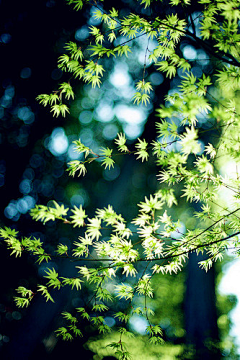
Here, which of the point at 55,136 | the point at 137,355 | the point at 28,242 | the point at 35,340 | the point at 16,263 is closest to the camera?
the point at 28,242

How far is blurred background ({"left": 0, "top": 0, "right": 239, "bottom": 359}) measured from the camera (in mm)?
4406

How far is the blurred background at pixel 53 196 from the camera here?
4406 millimetres

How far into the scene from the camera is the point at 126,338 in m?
4.39

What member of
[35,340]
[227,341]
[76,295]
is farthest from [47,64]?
[227,341]

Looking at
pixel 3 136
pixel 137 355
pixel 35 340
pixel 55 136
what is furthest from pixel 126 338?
pixel 3 136

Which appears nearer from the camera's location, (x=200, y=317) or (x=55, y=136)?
(x=200, y=317)

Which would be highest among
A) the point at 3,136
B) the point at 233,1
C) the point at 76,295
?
the point at 233,1

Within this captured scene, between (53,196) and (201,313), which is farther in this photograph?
(53,196)

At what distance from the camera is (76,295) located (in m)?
5.18

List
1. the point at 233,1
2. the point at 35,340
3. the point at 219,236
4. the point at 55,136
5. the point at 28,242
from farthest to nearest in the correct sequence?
1. the point at 55,136
2. the point at 35,340
3. the point at 219,236
4. the point at 28,242
5. the point at 233,1

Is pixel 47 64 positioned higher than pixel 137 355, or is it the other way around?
pixel 47 64

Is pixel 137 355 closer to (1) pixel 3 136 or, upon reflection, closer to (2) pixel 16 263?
(2) pixel 16 263

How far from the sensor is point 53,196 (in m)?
6.04

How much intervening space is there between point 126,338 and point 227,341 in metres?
2.31
